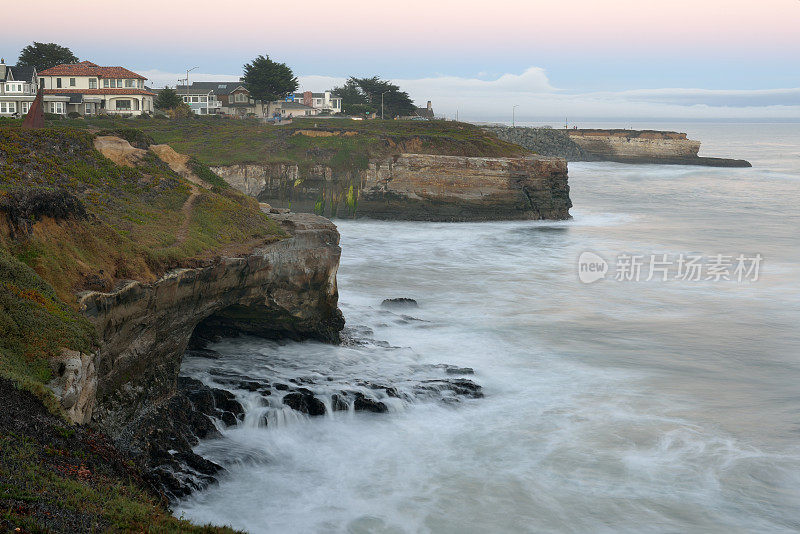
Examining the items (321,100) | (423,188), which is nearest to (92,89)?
(423,188)

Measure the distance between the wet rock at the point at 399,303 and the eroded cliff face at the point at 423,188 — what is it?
28446 mm

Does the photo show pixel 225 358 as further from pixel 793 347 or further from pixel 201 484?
pixel 793 347

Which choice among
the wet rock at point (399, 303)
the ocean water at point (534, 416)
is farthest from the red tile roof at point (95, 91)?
the wet rock at point (399, 303)

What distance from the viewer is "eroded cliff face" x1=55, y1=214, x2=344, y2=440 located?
50.9 feet

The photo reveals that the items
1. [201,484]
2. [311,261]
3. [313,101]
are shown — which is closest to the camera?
[201,484]

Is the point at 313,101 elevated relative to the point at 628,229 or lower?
elevated

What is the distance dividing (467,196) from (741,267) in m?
23.1

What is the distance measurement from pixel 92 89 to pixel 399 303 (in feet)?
183

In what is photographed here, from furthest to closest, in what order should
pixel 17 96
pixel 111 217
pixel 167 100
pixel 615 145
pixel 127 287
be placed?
pixel 615 145
pixel 167 100
pixel 17 96
pixel 111 217
pixel 127 287

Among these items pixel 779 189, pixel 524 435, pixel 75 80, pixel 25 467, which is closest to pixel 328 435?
pixel 524 435

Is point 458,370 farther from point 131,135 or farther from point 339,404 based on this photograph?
point 131,135

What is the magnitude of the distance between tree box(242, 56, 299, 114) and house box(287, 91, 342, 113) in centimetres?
2976

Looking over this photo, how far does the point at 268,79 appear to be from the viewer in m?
94.2

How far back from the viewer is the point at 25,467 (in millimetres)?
9398
